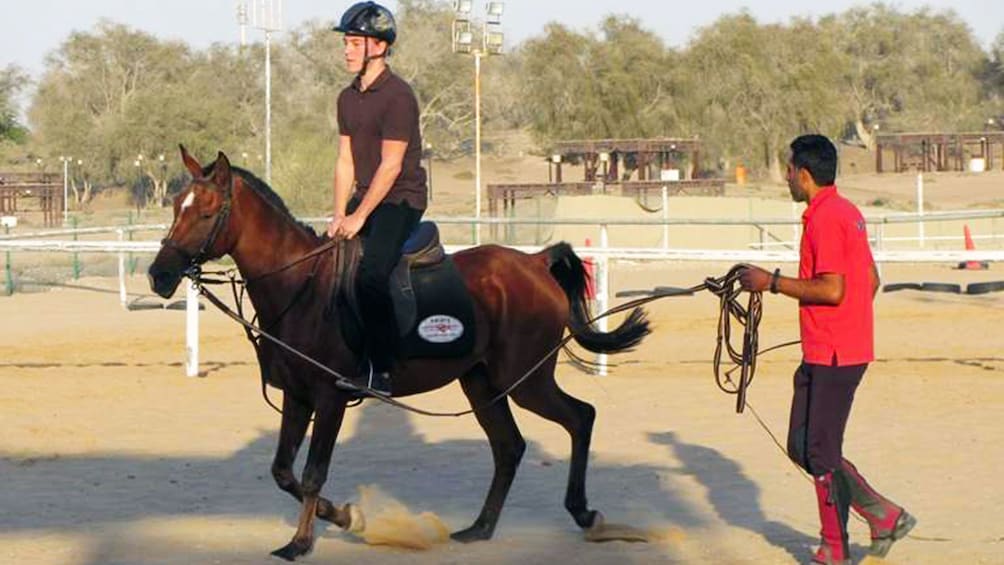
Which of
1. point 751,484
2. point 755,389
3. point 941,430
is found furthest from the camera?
point 755,389

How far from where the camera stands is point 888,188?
60438 mm

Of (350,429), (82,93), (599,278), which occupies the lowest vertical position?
(350,429)

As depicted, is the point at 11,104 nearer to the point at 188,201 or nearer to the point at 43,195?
the point at 43,195

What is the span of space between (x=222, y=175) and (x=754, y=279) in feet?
8.78

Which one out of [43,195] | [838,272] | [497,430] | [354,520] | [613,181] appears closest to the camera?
[838,272]

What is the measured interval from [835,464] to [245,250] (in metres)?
3.05

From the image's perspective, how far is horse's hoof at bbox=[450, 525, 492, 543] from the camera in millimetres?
8320

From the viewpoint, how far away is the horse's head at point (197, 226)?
303 inches

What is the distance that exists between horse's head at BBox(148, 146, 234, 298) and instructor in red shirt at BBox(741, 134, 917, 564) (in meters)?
2.59

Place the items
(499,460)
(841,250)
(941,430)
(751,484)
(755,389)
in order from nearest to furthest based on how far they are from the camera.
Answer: (841,250), (499,460), (751,484), (941,430), (755,389)

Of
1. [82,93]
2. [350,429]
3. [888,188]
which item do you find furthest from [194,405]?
[82,93]

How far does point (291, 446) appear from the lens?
8055 mm

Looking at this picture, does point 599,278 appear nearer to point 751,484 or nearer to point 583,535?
point 751,484

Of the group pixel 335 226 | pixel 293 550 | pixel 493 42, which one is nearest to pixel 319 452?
pixel 293 550
